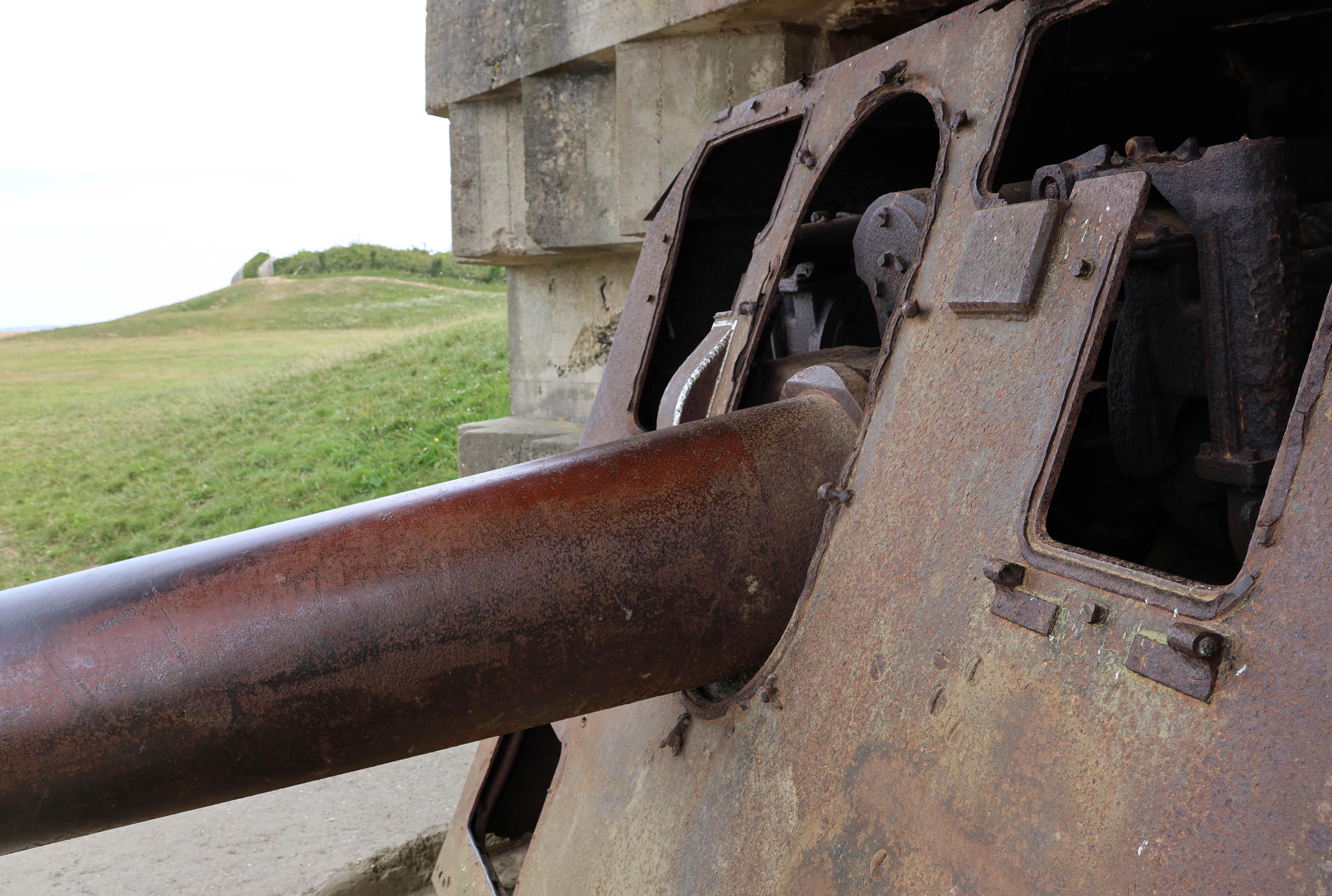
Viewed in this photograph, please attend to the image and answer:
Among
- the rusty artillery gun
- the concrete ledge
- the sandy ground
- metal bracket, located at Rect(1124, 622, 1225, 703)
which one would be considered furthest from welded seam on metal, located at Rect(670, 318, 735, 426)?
the concrete ledge

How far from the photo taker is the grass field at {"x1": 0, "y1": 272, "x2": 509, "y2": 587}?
7910 millimetres

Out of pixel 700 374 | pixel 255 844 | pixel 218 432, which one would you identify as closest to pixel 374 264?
pixel 218 432

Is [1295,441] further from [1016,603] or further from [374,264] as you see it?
[374,264]

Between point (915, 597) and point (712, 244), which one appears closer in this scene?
point (915, 597)

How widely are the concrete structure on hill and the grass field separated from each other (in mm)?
2812

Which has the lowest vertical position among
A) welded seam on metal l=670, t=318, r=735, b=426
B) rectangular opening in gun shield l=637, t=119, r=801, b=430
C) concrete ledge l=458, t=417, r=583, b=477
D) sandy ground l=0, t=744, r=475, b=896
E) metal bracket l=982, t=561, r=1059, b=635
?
sandy ground l=0, t=744, r=475, b=896

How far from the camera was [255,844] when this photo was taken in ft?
10.4

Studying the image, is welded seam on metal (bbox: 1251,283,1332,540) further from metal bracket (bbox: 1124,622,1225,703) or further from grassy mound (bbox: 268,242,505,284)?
grassy mound (bbox: 268,242,505,284)

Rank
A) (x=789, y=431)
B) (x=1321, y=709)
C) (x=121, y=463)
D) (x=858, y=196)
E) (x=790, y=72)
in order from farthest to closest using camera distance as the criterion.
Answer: (x=121, y=463) < (x=790, y=72) < (x=858, y=196) < (x=789, y=431) < (x=1321, y=709)

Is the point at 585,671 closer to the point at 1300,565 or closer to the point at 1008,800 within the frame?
the point at 1008,800

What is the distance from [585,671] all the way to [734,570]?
0.77 feet

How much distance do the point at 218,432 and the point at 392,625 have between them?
927 centimetres

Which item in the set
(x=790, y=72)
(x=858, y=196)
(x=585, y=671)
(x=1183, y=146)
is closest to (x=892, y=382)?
(x=1183, y=146)

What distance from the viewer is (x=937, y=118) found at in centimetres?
150
